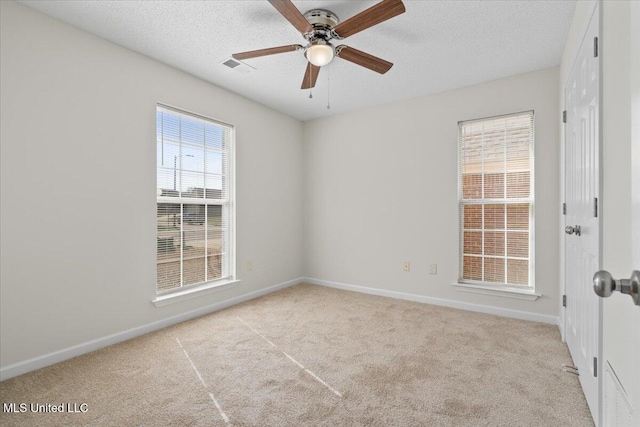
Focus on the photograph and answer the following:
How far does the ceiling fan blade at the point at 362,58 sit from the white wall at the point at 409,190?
1605 millimetres

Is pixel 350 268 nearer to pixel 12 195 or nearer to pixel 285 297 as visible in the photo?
pixel 285 297

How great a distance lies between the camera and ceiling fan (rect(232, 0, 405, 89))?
183 centimetres

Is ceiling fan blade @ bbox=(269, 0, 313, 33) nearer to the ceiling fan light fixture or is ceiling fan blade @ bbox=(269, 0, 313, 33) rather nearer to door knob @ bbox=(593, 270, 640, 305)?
the ceiling fan light fixture

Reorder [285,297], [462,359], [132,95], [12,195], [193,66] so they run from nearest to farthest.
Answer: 1. [12,195]
2. [462,359]
3. [132,95]
4. [193,66]
5. [285,297]

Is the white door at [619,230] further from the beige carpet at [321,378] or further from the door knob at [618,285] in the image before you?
the beige carpet at [321,378]

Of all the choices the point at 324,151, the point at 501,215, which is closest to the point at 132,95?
the point at 324,151

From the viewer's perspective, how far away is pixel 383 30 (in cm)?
248

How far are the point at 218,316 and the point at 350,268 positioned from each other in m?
1.96

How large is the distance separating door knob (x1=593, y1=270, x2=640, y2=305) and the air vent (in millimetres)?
3138

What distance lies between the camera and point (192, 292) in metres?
3.32

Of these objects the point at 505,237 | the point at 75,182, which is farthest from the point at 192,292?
the point at 505,237

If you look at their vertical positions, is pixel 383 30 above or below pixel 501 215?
above

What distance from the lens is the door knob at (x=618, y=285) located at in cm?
56

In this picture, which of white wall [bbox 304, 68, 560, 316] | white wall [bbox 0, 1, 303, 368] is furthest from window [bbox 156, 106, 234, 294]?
white wall [bbox 304, 68, 560, 316]
